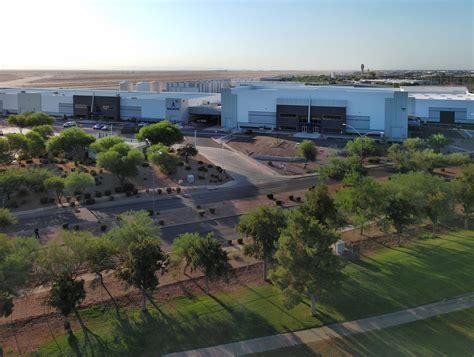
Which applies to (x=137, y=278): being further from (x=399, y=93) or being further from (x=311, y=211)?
(x=399, y=93)

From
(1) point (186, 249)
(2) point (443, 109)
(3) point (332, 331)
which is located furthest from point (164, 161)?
(2) point (443, 109)

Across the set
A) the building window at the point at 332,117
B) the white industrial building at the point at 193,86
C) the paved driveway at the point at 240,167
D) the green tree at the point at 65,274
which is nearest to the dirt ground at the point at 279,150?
the paved driveway at the point at 240,167

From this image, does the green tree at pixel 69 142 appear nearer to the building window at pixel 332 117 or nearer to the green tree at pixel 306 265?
the green tree at pixel 306 265

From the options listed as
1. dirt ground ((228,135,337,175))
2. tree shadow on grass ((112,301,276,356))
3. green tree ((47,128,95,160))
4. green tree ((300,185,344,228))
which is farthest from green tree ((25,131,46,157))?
tree shadow on grass ((112,301,276,356))

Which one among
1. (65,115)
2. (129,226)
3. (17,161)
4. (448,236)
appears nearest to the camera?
(129,226)

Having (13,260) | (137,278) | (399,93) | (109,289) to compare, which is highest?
(399,93)

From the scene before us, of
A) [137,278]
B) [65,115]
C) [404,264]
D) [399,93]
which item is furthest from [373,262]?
[65,115]

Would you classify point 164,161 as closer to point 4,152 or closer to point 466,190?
point 4,152
